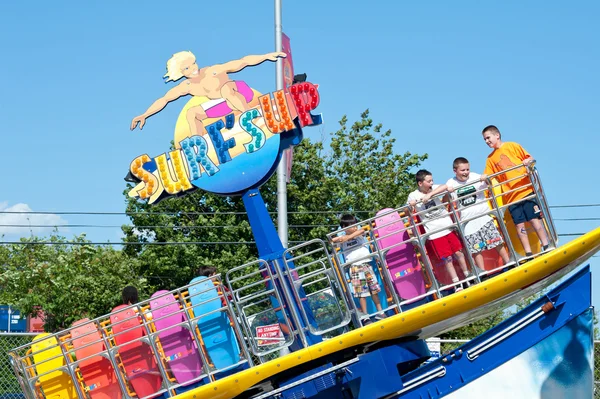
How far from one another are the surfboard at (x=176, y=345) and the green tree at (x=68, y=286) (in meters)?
16.4

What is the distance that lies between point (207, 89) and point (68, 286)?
16.7 meters

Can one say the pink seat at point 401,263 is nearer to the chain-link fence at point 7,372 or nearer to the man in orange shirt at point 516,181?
the man in orange shirt at point 516,181

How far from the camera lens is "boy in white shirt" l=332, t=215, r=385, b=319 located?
7.73 m

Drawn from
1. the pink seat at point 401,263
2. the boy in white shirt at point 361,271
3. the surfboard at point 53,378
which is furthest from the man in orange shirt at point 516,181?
the surfboard at point 53,378

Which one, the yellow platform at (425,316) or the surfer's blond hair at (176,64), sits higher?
the surfer's blond hair at (176,64)

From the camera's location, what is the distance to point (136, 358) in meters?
7.74

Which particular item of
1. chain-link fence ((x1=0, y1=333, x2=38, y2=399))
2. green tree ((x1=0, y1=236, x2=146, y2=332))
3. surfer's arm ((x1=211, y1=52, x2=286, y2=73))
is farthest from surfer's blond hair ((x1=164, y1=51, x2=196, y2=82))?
green tree ((x1=0, y1=236, x2=146, y2=332))

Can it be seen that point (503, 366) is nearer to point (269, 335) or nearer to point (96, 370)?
point (269, 335)

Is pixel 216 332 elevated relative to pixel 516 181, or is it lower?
lower

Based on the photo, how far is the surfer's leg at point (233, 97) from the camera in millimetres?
8602

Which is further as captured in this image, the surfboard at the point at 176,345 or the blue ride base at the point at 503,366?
the surfboard at the point at 176,345

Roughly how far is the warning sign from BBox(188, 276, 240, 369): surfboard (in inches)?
10.7

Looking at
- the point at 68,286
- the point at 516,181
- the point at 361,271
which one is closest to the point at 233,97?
the point at 361,271

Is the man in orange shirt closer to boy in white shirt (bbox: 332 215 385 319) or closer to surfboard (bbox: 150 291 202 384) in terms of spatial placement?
boy in white shirt (bbox: 332 215 385 319)
